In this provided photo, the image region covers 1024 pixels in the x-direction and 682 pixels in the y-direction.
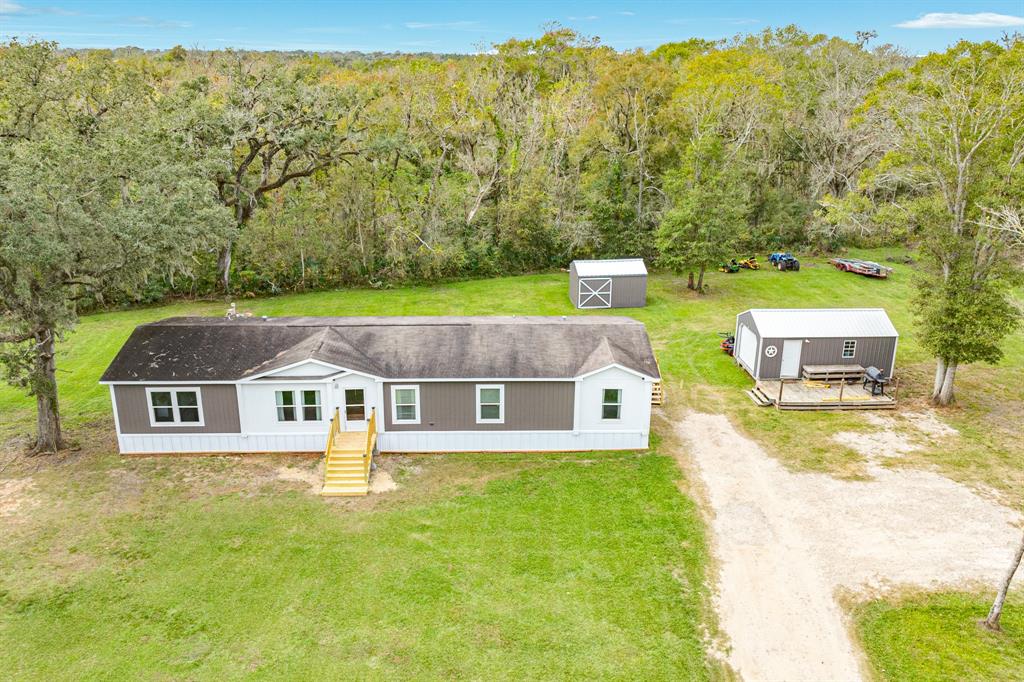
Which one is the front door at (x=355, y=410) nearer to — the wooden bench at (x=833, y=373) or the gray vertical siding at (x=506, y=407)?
the gray vertical siding at (x=506, y=407)

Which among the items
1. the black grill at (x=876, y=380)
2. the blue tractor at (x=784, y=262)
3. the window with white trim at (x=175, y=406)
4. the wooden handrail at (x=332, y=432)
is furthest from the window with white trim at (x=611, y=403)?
the blue tractor at (x=784, y=262)

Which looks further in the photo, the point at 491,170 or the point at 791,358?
the point at 491,170

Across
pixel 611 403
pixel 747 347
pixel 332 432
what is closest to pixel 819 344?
pixel 747 347

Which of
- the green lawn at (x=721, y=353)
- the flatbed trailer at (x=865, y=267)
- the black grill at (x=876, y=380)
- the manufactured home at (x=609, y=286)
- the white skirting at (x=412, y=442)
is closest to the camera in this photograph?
the white skirting at (x=412, y=442)

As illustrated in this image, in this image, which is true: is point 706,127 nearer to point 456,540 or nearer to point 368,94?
point 368,94

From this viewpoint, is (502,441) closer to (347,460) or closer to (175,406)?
(347,460)

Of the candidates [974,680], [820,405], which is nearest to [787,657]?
[974,680]
